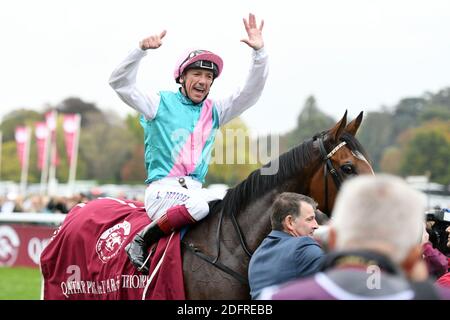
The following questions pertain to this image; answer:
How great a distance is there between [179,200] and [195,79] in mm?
859

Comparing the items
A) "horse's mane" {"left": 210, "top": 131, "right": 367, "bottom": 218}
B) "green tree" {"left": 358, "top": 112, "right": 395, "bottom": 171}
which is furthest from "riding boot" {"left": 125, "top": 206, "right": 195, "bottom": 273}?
"green tree" {"left": 358, "top": 112, "right": 395, "bottom": 171}

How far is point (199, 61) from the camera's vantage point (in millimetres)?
5184

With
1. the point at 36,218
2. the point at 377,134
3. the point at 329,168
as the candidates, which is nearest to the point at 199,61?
the point at 329,168

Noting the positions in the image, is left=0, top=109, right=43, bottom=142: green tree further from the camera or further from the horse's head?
the horse's head

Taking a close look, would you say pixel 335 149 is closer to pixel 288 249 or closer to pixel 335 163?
pixel 335 163

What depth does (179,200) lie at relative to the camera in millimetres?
4984

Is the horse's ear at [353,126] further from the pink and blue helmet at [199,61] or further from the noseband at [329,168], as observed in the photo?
the pink and blue helmet at [199,61]

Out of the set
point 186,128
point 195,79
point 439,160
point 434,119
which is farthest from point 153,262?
point 434,119

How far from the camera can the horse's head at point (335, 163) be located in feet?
15.6

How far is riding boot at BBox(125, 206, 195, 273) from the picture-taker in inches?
189

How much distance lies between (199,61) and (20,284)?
7.40m

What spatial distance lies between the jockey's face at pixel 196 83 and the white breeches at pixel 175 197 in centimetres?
58

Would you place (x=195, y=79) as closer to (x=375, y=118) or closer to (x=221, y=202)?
(x=221, y=202)

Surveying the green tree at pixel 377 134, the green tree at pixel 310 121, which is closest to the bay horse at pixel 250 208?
the green tree at pixel 310 121
